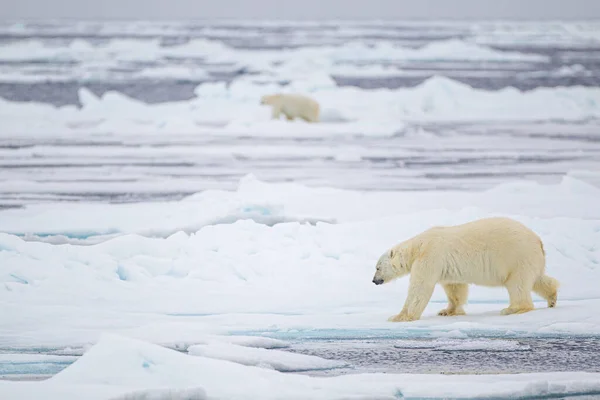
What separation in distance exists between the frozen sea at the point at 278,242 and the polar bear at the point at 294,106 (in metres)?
0.26

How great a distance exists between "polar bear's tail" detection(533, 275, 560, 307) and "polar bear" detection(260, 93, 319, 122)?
10.3m

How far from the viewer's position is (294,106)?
1538 cm

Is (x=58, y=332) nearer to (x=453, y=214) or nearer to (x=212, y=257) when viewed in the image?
(x=212, y=257)

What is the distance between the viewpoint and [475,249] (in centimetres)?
505

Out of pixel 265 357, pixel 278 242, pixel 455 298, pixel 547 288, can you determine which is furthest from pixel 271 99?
pixel 265 357

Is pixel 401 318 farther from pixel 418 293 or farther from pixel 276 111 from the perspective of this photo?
pixel 276 111

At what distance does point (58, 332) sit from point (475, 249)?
194 cm

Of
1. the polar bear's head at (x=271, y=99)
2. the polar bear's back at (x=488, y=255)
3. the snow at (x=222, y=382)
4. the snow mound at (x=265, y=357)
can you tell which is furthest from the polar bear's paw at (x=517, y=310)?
the polar bear's head at (x=271, y=99)

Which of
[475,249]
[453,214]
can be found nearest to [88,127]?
[453,214]

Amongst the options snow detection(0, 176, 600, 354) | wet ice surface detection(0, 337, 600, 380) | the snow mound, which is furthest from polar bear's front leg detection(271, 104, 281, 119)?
the snow mound

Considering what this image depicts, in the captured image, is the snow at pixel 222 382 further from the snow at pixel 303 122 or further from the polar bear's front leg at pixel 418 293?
the snow at pixel 303 122

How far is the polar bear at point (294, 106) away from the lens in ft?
50.4

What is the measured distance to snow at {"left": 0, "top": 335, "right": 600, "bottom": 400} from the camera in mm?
A: 3803

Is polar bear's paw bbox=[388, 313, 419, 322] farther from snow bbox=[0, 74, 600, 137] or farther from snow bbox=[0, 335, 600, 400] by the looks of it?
snow bbox=[0, 74, 600, 137]
